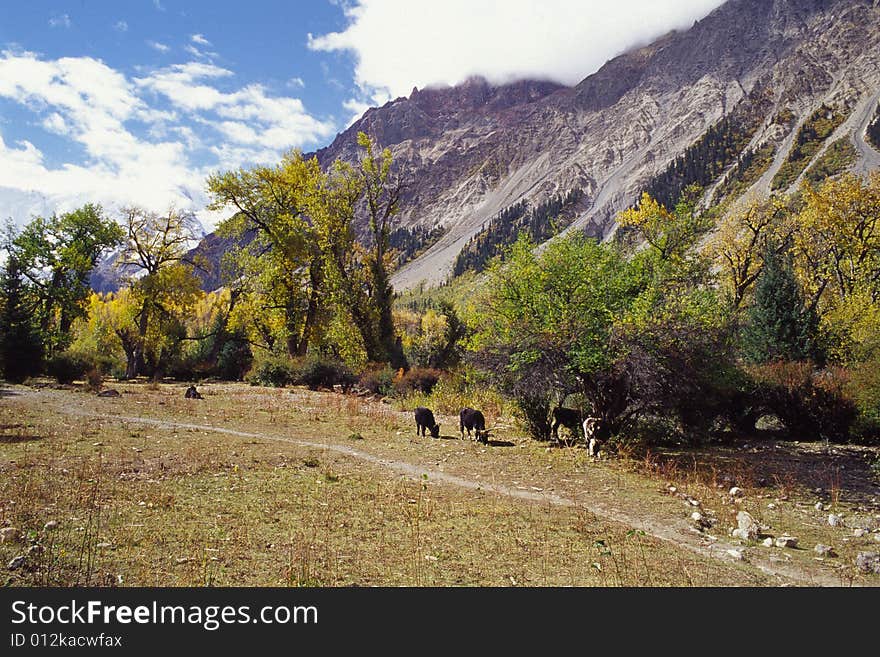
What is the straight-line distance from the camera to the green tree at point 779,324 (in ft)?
83.3

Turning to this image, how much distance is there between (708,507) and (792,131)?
718 ft

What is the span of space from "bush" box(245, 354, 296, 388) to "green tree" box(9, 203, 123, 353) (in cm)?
1244

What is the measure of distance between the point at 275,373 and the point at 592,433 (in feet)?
77.9

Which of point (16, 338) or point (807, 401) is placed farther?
point (16, 338)

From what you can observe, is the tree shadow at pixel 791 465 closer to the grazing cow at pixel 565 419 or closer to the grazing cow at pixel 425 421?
the grazing cow at pixel 565 419

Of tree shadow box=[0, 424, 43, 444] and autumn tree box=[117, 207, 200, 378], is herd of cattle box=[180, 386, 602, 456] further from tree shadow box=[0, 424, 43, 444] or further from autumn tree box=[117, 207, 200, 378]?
autumn tree box=[117, 207, 200, 378]

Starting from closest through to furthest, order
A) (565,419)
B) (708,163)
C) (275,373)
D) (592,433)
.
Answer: (592,433), (565,419), (275,373), (708,163)

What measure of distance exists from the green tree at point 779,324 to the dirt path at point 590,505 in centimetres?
1959

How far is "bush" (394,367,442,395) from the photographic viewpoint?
27797mm

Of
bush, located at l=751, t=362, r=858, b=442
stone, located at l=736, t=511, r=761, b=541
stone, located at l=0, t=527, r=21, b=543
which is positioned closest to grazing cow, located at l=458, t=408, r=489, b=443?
stone, located at l=736, t=511, r=761, b=541

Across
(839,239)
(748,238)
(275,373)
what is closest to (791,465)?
(839,239)

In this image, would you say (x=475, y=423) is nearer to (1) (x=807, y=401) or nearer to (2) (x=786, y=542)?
(2) (x=786, y=542)

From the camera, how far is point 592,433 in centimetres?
1486

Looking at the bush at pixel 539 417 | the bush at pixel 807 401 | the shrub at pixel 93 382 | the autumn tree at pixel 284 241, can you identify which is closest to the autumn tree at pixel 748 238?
the bush at pixel 807 401
